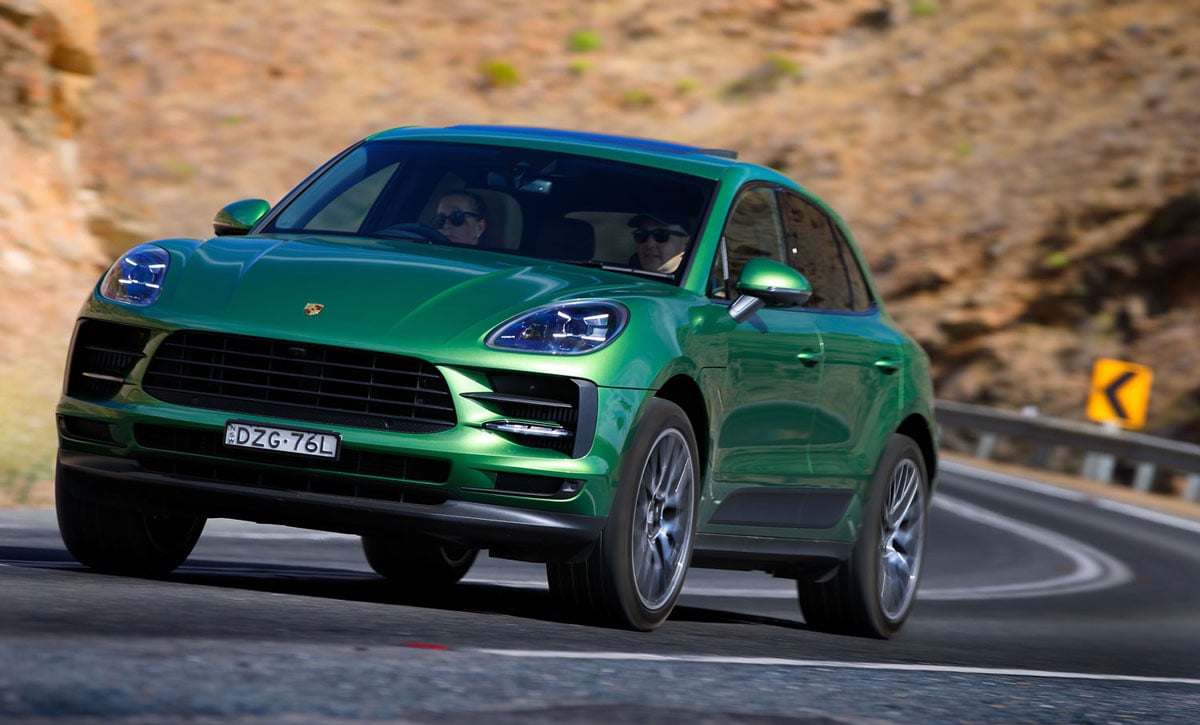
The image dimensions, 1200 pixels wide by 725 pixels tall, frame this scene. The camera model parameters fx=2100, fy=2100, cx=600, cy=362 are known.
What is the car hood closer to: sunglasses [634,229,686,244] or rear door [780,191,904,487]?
sunglasses [634,229,686,244]

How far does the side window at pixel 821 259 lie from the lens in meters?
8.33

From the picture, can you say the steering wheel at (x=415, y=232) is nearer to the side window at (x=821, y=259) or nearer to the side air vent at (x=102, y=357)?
the side air vent at (x=102, y=357)

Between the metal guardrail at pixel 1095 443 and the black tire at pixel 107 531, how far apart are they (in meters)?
19.5

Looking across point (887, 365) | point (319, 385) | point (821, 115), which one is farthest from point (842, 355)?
point (821, 115)

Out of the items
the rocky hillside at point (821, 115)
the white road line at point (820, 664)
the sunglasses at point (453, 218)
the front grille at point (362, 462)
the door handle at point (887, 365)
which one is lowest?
the white road line at point (820, 664)

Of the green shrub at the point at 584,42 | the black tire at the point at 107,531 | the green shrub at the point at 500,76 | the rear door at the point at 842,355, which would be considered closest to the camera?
the black tire at the point at 107,531

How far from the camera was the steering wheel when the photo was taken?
7.49 meters

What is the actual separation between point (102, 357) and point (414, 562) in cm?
233

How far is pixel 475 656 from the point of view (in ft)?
18.0

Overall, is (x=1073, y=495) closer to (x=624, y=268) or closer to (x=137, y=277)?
(x=624, y=268)

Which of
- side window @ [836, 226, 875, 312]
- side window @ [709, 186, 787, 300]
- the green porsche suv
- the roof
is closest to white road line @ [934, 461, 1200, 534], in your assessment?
side window @ [836, 226, 875, 312]

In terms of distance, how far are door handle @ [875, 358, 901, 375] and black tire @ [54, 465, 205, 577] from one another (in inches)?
113

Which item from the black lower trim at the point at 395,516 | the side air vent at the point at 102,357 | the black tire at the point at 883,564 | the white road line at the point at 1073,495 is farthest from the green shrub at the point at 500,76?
the black lower trim at the point at 395,516

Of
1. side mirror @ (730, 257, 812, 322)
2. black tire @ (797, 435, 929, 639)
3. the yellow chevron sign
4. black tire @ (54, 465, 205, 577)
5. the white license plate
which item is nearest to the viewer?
the white license plate
